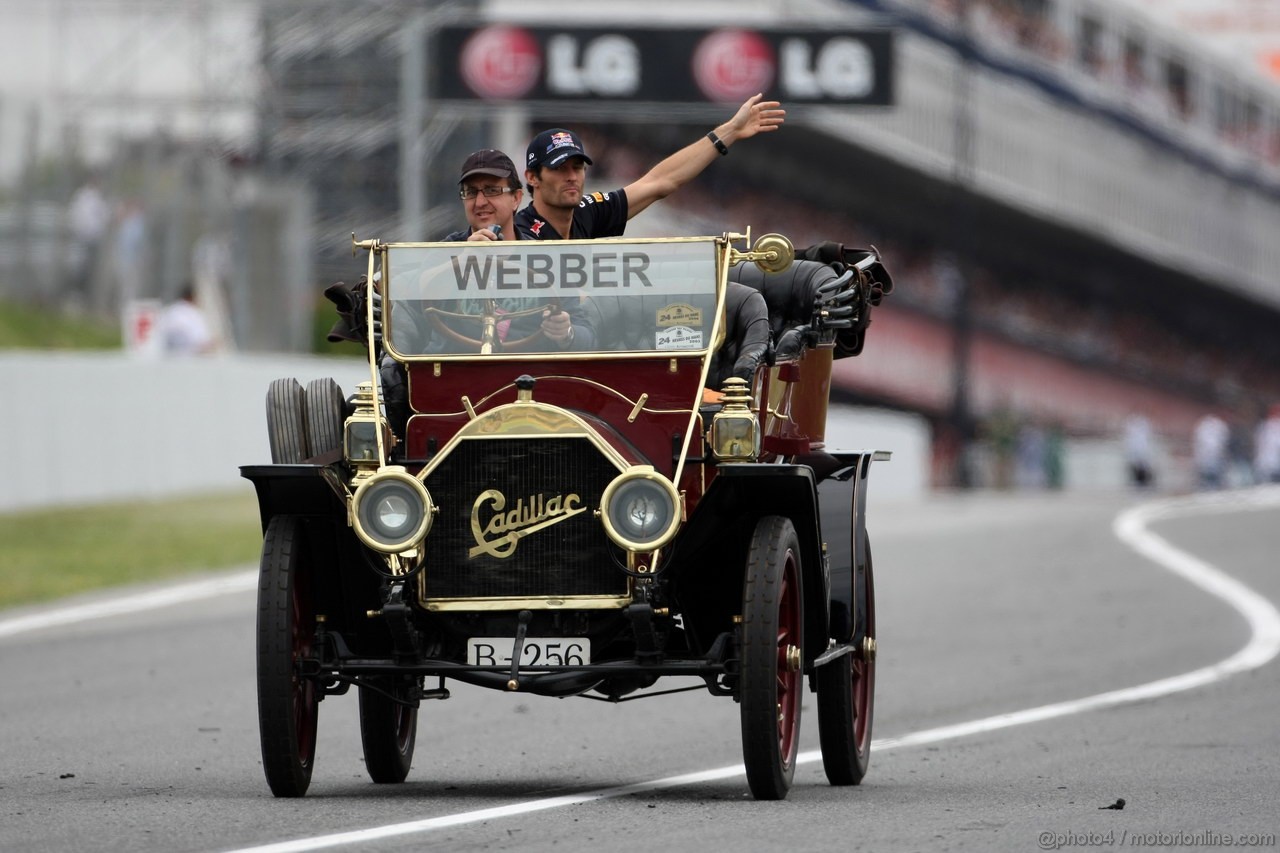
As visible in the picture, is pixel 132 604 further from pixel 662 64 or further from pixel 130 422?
pixel 662 64

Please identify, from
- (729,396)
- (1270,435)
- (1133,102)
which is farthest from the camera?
(1133,102)

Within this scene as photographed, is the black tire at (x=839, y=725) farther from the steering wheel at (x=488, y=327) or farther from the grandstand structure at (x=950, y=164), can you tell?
the grandstand structure at (x=950, y=164)

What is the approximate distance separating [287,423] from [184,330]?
19552 mm

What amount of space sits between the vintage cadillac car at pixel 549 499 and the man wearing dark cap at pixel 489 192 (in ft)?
1.74

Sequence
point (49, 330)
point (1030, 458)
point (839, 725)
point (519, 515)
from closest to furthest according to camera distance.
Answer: point (519, 515) → point (839, 725) → point (49, 330) → point (1030, 458)

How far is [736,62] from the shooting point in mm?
37281

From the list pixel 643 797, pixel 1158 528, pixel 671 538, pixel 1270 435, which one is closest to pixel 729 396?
pixel 671 538

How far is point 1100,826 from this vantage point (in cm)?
765

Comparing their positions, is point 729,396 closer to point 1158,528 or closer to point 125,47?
point 1158,528

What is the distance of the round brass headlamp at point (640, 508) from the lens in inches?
312

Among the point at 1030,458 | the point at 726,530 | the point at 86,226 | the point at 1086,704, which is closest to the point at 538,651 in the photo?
the point at 726,530

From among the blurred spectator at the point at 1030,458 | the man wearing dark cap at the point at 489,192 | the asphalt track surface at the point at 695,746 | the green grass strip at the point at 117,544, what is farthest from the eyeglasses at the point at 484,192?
the blurred spectator at the point at 1030,458

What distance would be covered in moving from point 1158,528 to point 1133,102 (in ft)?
97.5

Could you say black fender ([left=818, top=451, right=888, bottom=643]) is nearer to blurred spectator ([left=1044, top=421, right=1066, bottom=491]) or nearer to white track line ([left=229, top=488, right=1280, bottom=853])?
white track line ([left=229, top=488, right=1280, bottom=853])
